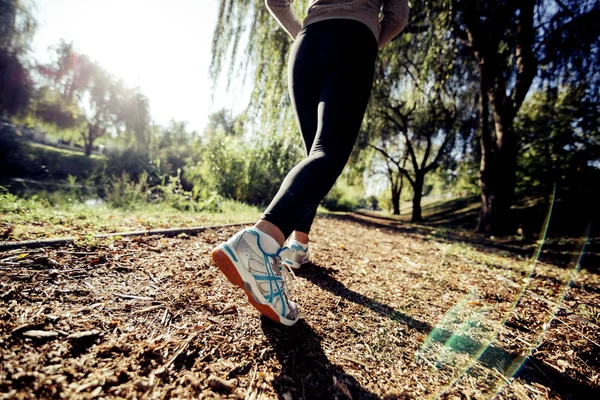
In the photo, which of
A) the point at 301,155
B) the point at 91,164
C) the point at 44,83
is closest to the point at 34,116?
the point at 44,83

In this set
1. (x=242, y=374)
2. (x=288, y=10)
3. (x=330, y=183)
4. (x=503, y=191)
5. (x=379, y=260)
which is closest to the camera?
(x=242, y=374)

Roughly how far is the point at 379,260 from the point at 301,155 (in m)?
5.92

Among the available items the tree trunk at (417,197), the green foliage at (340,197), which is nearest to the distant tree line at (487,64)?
the tree trunk at (417,197)

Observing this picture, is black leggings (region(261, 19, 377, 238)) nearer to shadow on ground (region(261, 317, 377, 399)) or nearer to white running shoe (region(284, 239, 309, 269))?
shadow on ground (region(261, 317, 377, 399))

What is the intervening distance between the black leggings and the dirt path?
50cm

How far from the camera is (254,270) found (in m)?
0.98

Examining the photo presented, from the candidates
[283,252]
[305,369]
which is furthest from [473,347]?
[283,252]

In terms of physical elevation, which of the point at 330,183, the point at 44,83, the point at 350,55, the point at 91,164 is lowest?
the point at 91,164

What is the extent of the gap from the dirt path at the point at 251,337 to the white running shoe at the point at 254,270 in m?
0.12

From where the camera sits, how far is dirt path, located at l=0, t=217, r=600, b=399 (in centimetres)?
75

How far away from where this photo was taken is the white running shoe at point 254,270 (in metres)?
0.96

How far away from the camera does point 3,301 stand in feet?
3.01

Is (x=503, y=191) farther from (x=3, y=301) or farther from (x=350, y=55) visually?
(x=3, y=301)

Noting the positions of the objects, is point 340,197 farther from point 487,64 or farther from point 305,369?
point 305,369
